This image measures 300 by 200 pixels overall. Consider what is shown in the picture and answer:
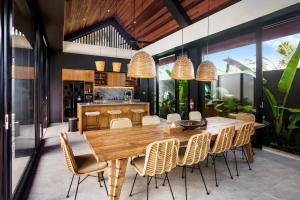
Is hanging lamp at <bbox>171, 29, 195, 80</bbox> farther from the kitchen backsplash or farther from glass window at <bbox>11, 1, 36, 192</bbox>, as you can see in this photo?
the kitchen backsplash

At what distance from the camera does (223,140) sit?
2.76 meters

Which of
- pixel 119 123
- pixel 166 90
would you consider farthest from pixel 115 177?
pixel 166 90

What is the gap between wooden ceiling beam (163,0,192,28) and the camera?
564cm

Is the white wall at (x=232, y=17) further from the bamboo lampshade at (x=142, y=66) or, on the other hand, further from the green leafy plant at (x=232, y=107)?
the bamboo lampshade at (x=142, y=66)

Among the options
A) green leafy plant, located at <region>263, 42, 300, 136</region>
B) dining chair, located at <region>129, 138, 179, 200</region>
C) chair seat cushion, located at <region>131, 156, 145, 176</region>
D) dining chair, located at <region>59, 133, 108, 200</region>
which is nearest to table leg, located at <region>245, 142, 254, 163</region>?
green leafy plant, located at <region>263, 42, 300, 136</region>

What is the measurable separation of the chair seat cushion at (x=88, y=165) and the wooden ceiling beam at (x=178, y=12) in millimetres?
5174

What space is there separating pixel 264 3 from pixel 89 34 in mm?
7297

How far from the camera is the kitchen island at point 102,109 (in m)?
6.19

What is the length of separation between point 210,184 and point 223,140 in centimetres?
71

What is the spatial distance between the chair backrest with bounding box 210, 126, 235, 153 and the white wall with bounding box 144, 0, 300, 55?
2.86m

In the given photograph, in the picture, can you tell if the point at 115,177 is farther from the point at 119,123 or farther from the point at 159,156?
the point at 119,123

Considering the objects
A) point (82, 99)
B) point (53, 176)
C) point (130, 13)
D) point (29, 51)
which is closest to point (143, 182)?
point (53, 176)

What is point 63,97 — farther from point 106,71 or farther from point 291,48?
point 291,48

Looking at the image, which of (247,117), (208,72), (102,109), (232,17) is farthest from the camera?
(102,109)
